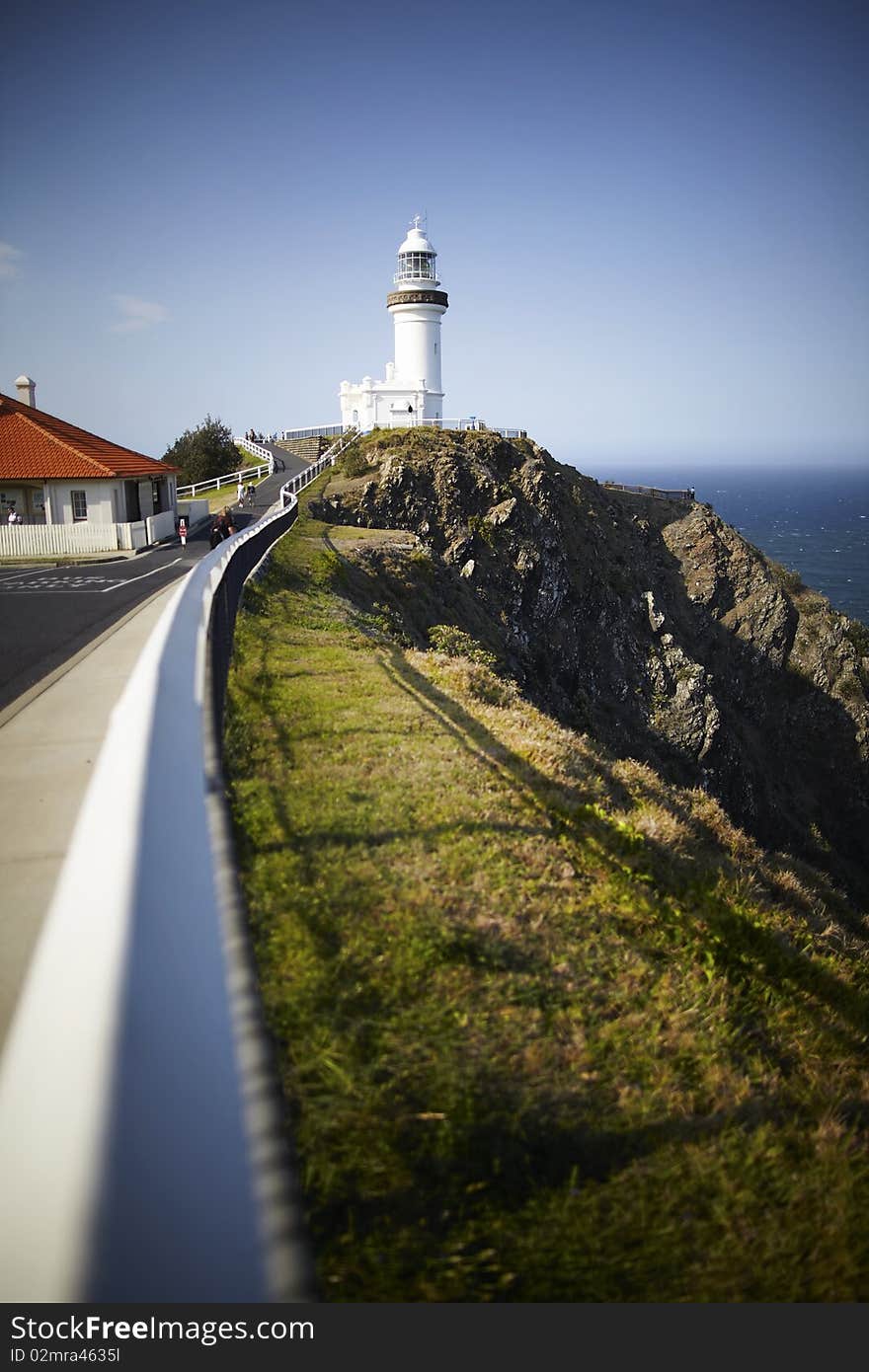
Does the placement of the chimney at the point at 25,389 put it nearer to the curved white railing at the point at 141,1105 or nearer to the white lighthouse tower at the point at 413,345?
the white lighthouse tower at the point at 413,345

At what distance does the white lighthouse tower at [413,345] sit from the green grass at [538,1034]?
180 feet

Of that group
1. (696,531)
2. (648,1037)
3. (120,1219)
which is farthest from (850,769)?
(120,1219)

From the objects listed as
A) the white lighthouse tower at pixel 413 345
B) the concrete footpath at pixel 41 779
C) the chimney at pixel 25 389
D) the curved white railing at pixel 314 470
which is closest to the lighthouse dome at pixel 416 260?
the white lighthouse tower at pixel 413 345

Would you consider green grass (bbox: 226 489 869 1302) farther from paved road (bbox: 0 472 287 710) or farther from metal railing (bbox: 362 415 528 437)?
metal railing (bbox: 362 415 528 437)

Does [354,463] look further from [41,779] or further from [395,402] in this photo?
[41,779]

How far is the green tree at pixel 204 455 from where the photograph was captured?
49625 mm

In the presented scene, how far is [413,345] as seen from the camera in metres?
59.1

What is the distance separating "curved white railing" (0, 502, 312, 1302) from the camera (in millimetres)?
1082

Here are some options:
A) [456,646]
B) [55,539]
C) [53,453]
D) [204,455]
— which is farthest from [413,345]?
[456,646]

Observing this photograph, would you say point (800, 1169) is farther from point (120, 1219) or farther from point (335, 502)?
point (335, 502)

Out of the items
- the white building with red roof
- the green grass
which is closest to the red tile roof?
the white building with red roof

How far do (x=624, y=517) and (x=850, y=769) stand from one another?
24.3 m

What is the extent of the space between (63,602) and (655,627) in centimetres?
3949

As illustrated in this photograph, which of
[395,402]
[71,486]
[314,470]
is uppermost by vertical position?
[395,402]
